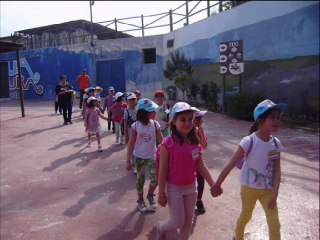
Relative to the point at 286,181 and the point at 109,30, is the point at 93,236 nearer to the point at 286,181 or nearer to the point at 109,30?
the point at 286,181

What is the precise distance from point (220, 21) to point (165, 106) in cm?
1122

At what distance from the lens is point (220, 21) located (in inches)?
628

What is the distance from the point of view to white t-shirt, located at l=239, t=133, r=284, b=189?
3.27 m

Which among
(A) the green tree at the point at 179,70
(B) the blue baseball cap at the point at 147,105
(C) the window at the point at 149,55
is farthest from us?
(C) the window at the point at 149,55

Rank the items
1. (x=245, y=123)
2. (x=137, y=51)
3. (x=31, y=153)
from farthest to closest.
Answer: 1. (x=137, y=51)
2. (x=245, y=123)
3. (x=31, y=153)

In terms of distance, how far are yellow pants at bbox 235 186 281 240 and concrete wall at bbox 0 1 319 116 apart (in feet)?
29.5

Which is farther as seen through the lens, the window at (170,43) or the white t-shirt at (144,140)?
the window at (170,43)

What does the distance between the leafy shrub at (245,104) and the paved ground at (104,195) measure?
8.38 feet

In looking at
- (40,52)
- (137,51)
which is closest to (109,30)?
(137,51)

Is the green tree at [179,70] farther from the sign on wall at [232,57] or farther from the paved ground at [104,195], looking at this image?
the paved ground at [104,195]

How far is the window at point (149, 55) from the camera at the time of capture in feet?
72.6

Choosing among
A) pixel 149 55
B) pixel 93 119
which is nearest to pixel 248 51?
pixel 93 119

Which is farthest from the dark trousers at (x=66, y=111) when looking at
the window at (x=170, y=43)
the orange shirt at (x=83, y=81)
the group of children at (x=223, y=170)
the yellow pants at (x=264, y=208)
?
the window at (x=170, y=43)

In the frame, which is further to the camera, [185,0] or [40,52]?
[40,52]
